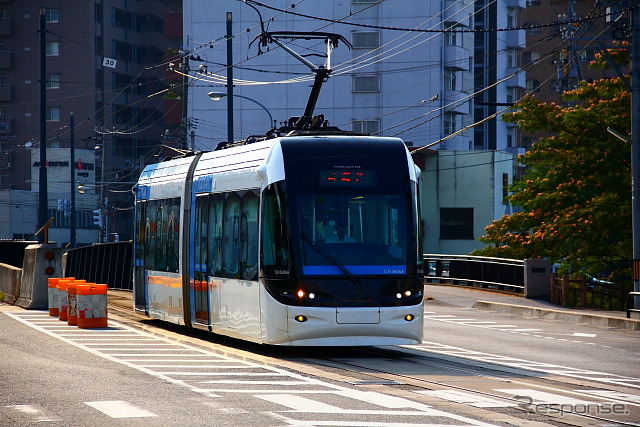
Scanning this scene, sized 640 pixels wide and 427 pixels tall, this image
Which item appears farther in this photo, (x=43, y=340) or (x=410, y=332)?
(x=43, y=340)

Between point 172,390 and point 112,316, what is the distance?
49.8 ft

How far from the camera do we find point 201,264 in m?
21.5

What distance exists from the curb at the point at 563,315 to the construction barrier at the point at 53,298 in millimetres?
12400

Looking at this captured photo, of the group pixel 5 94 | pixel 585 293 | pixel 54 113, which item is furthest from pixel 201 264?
pixel 5 94

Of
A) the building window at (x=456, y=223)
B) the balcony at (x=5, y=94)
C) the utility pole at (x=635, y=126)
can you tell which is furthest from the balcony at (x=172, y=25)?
the utility pole at (x=635, y=126)

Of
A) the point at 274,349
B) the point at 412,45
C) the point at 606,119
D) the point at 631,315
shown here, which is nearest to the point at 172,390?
the point at 274,349

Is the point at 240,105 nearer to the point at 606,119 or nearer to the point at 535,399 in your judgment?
the point at 606,119

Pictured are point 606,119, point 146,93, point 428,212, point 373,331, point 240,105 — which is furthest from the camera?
point 146,93

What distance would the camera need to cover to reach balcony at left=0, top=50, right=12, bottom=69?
102688 mm

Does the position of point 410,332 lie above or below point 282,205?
below

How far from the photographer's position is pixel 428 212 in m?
73.6

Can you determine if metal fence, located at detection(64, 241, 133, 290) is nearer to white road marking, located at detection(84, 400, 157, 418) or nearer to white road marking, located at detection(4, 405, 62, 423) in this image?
white road marking, located at detection(84, 400, 157, 418)

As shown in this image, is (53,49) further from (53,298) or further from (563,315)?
(53,298)

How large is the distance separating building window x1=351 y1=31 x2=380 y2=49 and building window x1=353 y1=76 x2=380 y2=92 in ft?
6.26
